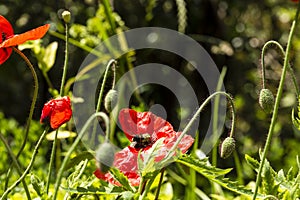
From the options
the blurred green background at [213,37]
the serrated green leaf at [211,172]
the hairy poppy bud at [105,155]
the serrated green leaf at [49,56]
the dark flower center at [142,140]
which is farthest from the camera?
the blurred green background at [213,37]

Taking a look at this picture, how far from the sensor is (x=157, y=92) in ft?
9.11

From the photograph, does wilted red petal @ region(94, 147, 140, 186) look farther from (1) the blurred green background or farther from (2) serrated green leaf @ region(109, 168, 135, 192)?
(1) the blurred green background

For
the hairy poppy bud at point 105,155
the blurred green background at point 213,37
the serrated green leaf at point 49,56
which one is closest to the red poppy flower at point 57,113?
the hairy poppy bud at point 105,155

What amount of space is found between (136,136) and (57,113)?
193 mm

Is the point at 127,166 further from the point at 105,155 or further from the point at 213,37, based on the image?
the point at 213,37

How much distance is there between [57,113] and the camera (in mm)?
907

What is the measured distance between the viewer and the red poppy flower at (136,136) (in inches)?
38.3

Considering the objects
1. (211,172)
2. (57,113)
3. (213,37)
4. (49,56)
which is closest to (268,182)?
(211,172)

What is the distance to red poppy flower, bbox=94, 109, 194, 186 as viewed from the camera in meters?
0.97

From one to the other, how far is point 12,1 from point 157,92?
2.56 feet

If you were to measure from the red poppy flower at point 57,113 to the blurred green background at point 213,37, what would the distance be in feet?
6.14

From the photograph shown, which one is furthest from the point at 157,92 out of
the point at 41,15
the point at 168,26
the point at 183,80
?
the point at 41,15

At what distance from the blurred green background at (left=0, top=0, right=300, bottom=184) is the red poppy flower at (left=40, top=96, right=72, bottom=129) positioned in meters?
1.87

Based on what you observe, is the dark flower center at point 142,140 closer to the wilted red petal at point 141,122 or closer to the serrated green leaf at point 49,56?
the wilted red petal at point 141,122
